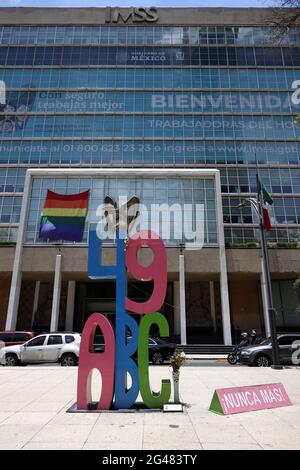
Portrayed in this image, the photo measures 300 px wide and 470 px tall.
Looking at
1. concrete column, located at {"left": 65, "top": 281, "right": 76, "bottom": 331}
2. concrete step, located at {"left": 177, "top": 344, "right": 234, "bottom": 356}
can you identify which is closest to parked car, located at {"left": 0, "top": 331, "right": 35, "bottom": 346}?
concrete step, located at {"left": 177, "top": 344, "right": 234, "bottom": 356}

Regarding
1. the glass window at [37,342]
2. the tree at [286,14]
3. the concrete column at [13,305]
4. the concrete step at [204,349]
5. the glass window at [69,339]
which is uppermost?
the tree at [286,14]

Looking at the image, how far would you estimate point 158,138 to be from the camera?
38.5 m

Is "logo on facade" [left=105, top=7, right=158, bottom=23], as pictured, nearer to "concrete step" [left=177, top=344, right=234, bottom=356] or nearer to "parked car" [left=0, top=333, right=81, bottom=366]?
"concrete step" [left=177, top=344, right=234, bottom=356]

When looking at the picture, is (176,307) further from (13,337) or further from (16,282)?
(13,337)

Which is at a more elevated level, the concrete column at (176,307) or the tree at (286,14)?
the tree at (286,14)

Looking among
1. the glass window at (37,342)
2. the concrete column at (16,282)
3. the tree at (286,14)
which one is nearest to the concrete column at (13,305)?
the concrete column at (16,282)

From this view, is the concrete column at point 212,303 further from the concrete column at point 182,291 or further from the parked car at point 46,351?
the parked car at point 46,351

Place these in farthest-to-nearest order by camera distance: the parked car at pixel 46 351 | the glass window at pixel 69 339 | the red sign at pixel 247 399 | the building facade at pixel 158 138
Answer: the building facade at pixel 158 138
the glass window at pixel 69 339
the parked car at pixel 46 351
the red sign at pixel 247 399

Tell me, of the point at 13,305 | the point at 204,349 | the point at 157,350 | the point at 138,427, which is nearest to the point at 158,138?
the point at 13,305

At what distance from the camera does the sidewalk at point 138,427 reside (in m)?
5.29

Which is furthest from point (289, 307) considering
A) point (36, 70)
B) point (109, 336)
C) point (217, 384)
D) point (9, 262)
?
point (36, 70)

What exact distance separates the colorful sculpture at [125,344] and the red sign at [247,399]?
47.3 inches

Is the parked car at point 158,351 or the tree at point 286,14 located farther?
the parked car at point 158,351

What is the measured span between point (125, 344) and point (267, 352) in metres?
11.2
